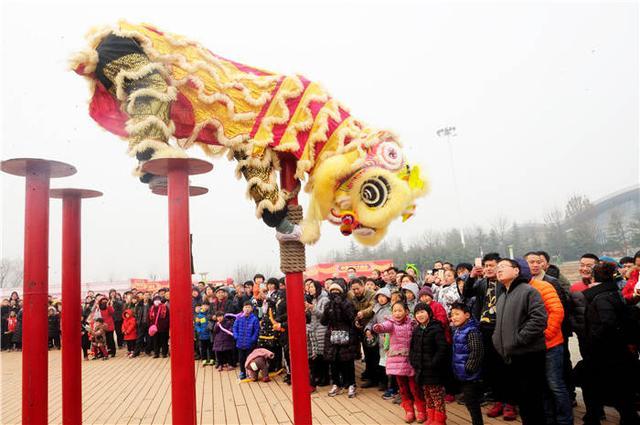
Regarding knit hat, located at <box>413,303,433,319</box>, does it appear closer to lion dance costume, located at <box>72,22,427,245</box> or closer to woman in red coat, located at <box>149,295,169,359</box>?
lion dance costume, located at <box>72,22,427,245</box>

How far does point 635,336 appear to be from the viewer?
3.56 m

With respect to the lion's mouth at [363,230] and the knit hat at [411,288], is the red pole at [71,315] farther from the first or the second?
the knit hat at [411,288]

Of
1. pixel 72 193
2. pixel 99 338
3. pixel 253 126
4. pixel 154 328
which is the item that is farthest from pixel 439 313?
pixel 99 338

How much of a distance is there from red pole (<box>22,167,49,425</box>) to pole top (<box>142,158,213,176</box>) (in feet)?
1.85

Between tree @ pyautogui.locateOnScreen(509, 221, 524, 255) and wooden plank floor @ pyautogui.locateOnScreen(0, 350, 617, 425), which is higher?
tree @ pyautogui.locateOnScreen(509, 221, 524, 255)

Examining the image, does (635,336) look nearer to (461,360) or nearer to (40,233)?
(461,360)

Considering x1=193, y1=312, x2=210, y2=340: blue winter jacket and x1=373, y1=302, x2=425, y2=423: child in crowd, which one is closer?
x1=373, y1=302, x2=425, y2=423: child in crowd

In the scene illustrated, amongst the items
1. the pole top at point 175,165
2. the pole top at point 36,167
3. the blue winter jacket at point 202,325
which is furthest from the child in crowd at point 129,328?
the pole top at point 175,165

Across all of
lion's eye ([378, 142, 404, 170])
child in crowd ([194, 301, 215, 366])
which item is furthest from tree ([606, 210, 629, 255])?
lion's eye ([378, 142, 404, 170])

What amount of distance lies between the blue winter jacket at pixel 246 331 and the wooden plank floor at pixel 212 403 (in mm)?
517

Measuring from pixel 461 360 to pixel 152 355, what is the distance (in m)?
7.69

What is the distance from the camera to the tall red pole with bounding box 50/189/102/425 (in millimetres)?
2498

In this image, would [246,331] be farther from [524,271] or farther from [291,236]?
[524,271]

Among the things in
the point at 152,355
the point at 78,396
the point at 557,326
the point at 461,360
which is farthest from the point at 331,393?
the point at 152,355
